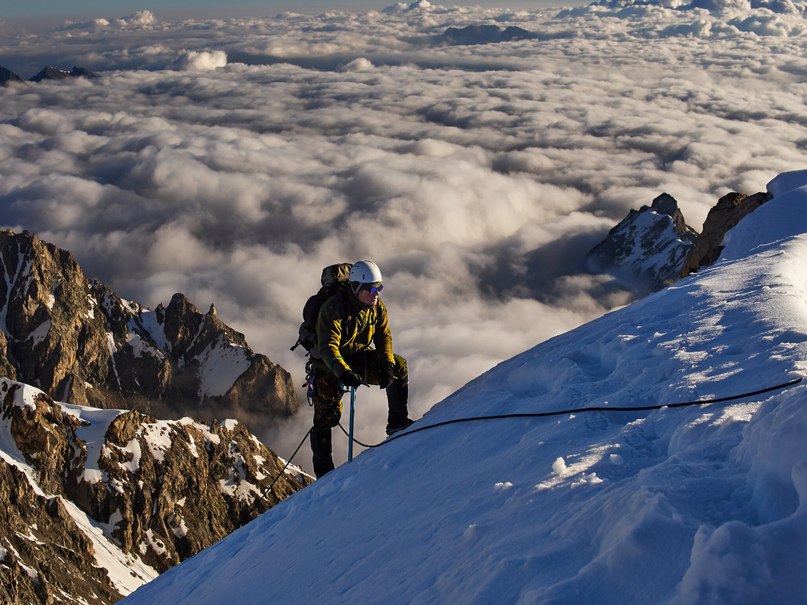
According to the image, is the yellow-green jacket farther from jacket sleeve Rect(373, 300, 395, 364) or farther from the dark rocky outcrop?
the dark rocky outcrop

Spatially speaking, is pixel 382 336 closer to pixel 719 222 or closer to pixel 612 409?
pixel 612 409

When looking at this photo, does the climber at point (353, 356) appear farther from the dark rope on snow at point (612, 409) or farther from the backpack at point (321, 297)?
the dark rope on snow at point (612, 409)

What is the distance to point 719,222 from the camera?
27234 mm

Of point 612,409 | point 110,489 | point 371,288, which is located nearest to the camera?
point 612,409

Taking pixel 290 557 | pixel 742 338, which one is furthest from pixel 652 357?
pixel 290 557

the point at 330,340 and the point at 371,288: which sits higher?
the point at 371,288

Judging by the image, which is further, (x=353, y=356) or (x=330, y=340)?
(x=353, y=356)

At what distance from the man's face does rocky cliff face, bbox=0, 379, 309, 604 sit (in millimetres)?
72007

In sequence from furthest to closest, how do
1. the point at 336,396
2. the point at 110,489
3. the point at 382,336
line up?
the point at 110,489 < the point at 336,396 < the point at 382,336

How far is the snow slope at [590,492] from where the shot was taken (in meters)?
3.65

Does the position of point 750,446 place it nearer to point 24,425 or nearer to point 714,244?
point 714,244

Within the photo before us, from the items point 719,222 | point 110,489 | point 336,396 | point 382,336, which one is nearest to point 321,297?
point 382,336

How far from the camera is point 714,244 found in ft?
85.1

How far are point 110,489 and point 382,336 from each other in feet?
338
